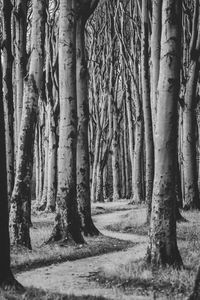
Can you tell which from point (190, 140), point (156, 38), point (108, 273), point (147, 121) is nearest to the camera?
point (108, 273)

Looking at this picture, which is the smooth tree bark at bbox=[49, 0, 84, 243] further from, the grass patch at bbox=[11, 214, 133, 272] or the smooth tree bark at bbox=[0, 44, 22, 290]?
the smooth tree bark at bbox=[0, 44, 22, 290]

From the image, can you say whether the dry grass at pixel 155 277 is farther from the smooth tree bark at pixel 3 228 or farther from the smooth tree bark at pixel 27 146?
the smooth tree bark at pixel 27 146

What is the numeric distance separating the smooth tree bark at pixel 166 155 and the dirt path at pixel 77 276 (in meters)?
0.94

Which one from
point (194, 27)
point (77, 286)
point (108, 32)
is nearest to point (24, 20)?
point (194, 27)

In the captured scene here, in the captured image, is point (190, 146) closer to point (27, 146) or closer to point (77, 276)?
point (27, 146)

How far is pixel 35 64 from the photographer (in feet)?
35.0

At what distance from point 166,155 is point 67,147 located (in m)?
3.50

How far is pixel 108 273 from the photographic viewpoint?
7.47 metres

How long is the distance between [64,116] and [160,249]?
436 centimetres

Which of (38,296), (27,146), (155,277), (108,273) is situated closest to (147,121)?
(27,146)

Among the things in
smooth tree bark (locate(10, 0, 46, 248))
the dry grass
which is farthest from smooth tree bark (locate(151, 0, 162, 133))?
the dry grass

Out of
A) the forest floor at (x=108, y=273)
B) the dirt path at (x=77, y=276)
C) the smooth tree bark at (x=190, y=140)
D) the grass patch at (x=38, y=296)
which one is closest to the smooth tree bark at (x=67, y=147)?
the forest floor at (x=108, y=273)

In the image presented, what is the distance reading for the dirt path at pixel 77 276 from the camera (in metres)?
6.25

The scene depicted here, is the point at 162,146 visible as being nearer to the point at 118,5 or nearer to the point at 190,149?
the point at 190,149
